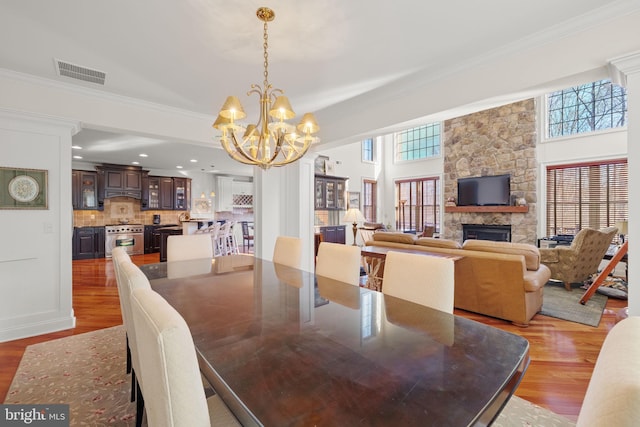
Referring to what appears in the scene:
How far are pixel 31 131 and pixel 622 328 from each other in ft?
14.5

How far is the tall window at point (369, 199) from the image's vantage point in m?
9.19

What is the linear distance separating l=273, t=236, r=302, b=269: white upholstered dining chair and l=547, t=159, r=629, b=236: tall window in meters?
6.29

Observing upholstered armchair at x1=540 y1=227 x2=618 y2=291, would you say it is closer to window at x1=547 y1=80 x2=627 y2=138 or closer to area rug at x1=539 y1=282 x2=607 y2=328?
area rug at x1=539 y1=282 x2=607 y2=328

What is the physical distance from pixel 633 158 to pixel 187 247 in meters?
3.87

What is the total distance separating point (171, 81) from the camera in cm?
294

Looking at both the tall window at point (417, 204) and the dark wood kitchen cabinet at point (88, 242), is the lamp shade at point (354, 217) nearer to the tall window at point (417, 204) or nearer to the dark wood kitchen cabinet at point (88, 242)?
the tall window at point (417, 204)

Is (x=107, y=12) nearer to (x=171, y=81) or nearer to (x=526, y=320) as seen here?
(x=171, y=81)

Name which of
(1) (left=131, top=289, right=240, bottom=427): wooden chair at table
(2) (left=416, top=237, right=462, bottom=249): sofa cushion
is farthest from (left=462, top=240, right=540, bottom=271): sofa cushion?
(1) (left=131, top=289, right=240, bottom=427): wooden chair at table

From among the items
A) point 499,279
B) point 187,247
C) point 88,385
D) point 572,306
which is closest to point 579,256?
point 572,306

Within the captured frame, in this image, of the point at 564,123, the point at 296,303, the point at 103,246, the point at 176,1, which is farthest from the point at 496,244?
the point at 103,246

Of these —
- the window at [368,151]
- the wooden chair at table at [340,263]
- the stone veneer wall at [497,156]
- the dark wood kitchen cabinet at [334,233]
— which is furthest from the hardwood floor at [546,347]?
the window at [368,151]

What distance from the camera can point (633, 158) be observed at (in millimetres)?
1903

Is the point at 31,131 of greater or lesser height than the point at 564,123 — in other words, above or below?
below

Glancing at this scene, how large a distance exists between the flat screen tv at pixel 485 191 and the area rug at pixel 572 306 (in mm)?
2743
